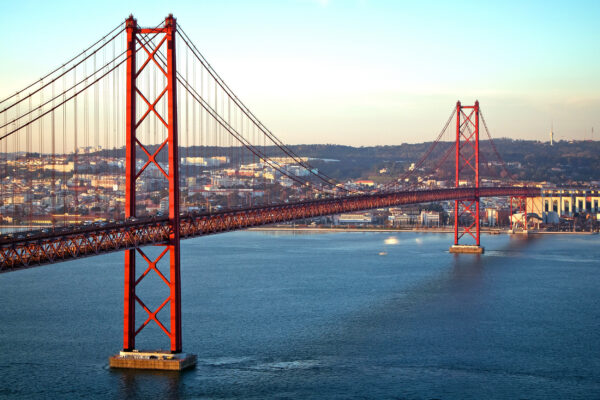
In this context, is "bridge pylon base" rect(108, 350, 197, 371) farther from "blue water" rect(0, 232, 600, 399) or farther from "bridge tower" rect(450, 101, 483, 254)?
"bridge tower" rect(450, 101, 483, 254)

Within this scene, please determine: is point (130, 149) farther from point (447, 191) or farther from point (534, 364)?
point (447, 191)

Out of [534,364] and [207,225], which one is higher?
[207,225]

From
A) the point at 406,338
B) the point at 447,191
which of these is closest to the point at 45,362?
the point at 406,338

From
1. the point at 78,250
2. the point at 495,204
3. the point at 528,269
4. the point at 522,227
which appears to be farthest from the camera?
the point at 495,204

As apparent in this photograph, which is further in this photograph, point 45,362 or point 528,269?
point 528,269

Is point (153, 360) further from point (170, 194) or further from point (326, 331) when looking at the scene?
point (326, 331)

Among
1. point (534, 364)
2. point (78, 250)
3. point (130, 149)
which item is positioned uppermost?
point (130, 149)
